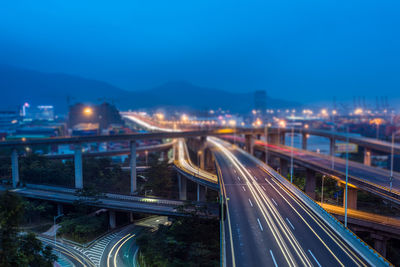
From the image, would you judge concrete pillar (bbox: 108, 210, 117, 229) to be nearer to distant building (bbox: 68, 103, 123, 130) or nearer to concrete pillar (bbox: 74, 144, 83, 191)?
concrete pillar (bbox: 74, 144, 83, 191)

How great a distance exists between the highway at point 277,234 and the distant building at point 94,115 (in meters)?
165

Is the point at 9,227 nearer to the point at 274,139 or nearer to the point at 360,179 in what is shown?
the point at 360,179

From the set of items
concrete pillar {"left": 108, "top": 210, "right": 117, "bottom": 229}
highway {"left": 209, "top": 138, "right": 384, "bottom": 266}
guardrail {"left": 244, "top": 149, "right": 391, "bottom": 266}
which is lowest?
concrete pillar {"left": 108, "top": 210, "right": 117, "bottom": 229}

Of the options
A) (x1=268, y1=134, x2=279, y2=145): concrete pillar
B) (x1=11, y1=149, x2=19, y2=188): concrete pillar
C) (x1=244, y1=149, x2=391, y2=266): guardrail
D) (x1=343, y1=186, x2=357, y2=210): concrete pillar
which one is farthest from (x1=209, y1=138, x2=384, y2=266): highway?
(x1=268, y1=134, x2=279, y2=145): concrete pillar

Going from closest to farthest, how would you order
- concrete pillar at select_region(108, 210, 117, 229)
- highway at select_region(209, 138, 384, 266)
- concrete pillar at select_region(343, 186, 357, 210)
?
highway at select_region(209, 138, 384, 266), concrete pillar at select_region(343, 186, 357, 210), concrete pillar at select_region(108, 210, 117, 229)

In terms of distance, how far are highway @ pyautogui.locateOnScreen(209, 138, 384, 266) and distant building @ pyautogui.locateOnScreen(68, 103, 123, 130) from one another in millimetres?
164501

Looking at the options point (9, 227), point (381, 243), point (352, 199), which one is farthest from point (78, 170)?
point (381, 243)

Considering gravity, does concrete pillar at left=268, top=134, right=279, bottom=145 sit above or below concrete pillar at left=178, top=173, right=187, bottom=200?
above

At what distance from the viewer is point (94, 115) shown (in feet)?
615

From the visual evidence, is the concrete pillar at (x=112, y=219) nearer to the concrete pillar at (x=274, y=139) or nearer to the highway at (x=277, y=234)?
the highway at (x=277, y=234)

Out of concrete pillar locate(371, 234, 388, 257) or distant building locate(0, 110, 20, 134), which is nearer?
concrete pillar locate(371, 234, 388, 257)

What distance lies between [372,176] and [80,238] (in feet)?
140

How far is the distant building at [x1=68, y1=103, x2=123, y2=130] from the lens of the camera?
182387mm

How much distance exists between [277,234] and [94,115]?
599 ft
